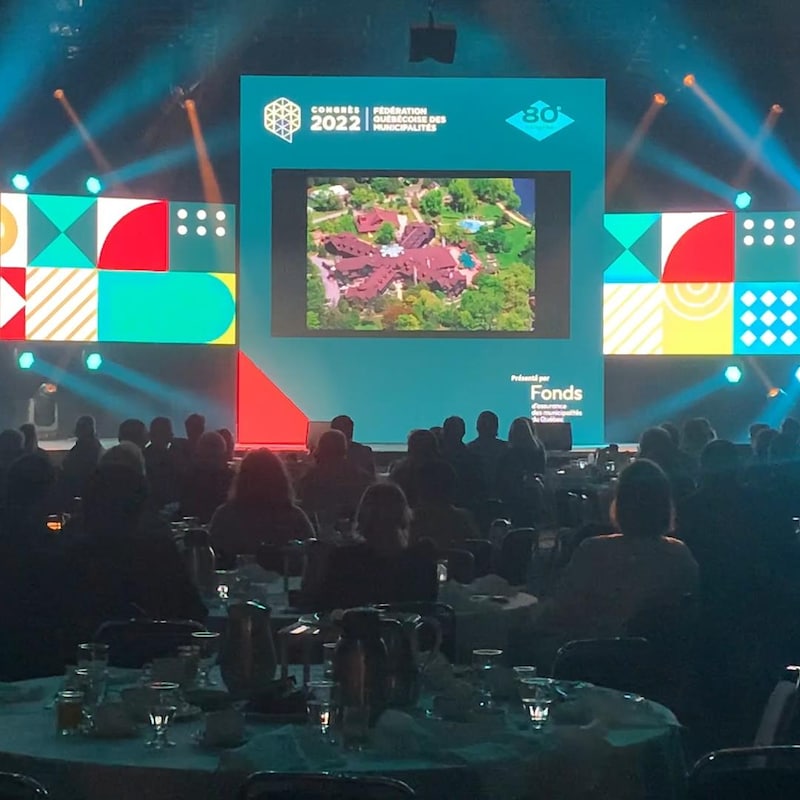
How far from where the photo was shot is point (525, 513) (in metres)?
7.34

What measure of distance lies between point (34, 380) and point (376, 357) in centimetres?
338

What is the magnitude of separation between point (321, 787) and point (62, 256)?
35.7 feet

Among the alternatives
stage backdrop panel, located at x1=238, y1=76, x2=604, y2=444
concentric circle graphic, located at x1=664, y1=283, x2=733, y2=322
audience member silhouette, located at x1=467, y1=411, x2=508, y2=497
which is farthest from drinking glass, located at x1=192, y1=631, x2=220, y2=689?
concentric circle graphic, located at x1=664, y1=283, x2=733, y2=322

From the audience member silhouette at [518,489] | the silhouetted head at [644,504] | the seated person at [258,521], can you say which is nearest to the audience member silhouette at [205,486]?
the seated person at [258,521]

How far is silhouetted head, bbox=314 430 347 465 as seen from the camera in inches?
246

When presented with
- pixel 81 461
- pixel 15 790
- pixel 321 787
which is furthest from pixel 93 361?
pixel 321 787

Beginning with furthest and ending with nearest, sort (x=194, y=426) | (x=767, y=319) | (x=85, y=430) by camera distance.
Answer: (x=767, y=319) → (x=194, y=426) → (x=85, y=430)

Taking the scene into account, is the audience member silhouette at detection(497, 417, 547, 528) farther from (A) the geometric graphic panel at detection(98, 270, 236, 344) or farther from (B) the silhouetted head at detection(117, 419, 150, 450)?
(A) the geometric graphic panel at detection(98, 270, 236, 344)

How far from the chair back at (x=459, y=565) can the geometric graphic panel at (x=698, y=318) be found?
8219 millimetres

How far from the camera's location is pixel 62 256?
12.1 metres

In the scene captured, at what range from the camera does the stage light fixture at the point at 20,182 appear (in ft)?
39.8

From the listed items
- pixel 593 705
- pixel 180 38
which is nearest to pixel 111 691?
pixel 593 705

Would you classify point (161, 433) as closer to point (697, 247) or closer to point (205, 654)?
point (205, 654)

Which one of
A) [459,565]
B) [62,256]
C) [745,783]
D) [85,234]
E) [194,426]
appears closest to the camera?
[745,783]
